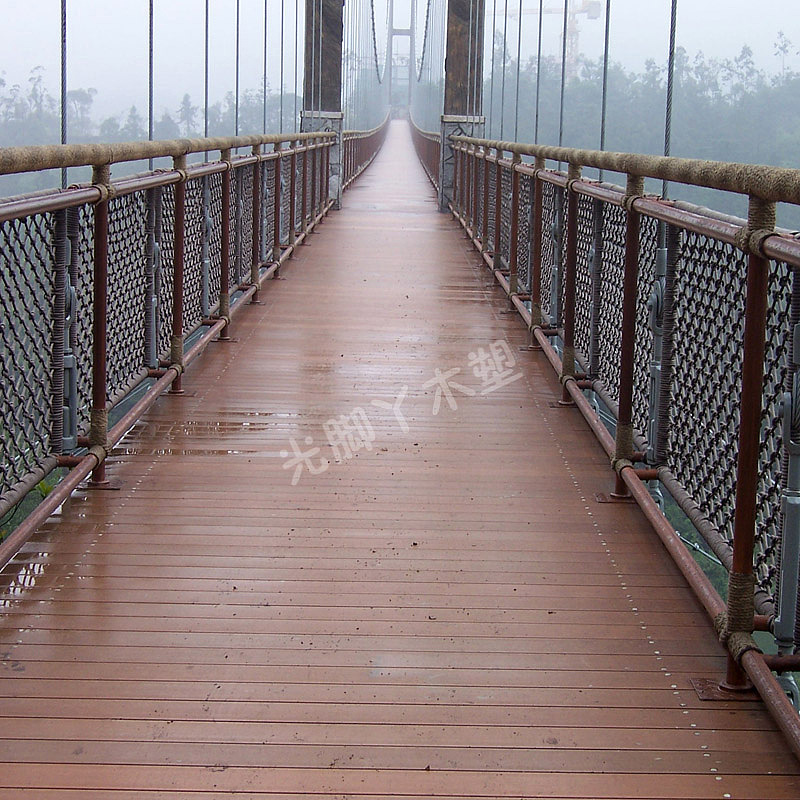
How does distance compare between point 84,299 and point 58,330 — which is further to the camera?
point 84,299

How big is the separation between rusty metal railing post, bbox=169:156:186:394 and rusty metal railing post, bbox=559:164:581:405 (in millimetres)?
1193

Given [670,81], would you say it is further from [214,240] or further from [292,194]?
[292,194]

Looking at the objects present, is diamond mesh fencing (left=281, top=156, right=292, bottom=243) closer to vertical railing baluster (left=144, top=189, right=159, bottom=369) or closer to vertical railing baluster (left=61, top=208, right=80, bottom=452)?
vertical railing baluster (left=144, top=189, right=159, bottom=369)

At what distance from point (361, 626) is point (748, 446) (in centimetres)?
75

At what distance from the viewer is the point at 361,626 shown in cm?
213

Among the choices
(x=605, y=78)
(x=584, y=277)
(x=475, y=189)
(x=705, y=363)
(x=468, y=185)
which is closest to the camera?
(x=705, y=363)

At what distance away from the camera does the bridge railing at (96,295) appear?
7.70ft

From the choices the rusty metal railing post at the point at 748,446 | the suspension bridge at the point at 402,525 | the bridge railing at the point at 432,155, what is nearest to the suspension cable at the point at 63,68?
the suspension bridge at the point at 402,525

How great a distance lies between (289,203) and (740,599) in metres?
6.81

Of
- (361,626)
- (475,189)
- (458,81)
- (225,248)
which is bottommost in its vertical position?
(361,626)

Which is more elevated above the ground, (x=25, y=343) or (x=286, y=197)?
(x=286, y=197)

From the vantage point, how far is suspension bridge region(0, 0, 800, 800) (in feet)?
5.58

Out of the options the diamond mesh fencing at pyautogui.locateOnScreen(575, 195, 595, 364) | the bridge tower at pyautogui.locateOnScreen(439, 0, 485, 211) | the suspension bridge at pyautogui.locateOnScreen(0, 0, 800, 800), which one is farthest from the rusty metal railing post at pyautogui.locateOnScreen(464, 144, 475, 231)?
the diamond mesh fencing at pyautogui.locateOnScreen(575, 195, 595, 364)

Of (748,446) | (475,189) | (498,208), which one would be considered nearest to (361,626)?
(748,446)
